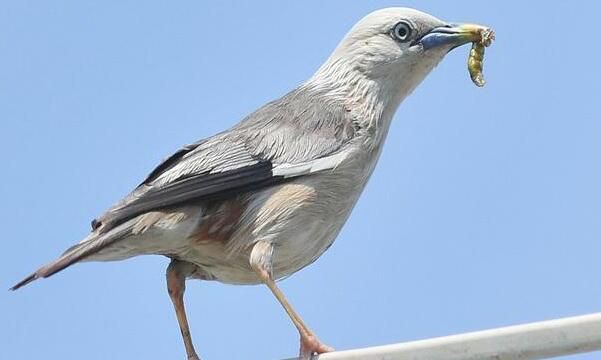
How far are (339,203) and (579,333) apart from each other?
2443 mm

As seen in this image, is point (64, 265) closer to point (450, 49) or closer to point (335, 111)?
point (335, 111)

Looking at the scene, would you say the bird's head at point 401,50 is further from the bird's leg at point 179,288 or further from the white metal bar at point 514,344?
the white metal bar at point 514,344

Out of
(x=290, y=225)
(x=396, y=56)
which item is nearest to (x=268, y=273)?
(x=290, y=225)

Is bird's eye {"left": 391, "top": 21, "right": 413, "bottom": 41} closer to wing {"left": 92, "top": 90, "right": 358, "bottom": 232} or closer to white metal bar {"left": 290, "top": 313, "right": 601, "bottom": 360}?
wing {"left": 92, "top": 90, "right": 358, "bottom": 232}

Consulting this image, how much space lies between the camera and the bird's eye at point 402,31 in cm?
712

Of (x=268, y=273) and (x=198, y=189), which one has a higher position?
(x=198, y=189)

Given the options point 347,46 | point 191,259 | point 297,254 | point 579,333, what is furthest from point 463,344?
point 347,46

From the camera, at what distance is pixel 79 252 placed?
6.25 meters

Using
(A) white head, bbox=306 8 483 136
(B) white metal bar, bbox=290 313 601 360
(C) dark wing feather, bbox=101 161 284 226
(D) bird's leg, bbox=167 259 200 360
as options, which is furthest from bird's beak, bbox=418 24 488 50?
(B) white metal bar, bbox=290 313 601 360

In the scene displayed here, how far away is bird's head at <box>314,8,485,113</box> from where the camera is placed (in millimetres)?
7090

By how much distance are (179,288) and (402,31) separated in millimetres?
2011

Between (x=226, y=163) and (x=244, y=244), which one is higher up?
(x=226, y=163)

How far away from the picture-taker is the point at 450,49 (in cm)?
714

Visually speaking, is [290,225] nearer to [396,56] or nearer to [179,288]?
[179,288]
